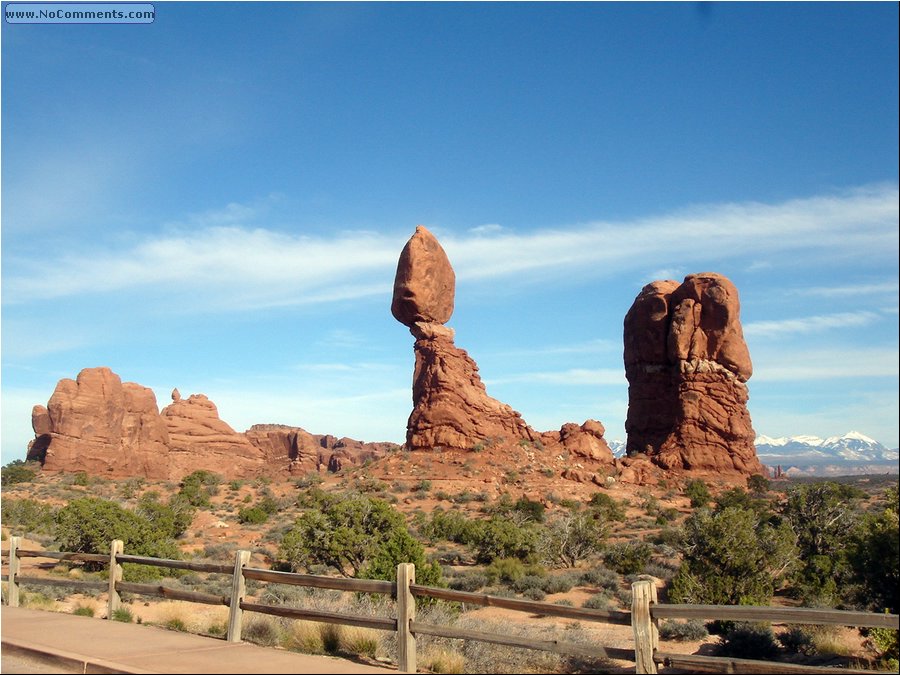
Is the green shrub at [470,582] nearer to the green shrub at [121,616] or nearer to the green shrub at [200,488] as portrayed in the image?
the green shrub at [121,616]

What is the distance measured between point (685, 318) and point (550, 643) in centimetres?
5013

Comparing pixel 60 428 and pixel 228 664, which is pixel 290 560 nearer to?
pixel 228 664

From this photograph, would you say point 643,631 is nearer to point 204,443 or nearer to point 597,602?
point 597,602

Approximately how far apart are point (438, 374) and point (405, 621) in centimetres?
4435

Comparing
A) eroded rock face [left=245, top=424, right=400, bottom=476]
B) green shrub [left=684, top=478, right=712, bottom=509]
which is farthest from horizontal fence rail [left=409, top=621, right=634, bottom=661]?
eroded rock face [left=245, top=424, right=400, bottom=476]

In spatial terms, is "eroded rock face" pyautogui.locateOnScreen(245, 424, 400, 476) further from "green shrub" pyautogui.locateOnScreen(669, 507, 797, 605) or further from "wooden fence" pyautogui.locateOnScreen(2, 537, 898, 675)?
"wooden fence" pyautogui.locateOnScreen(2, 537, 898, 675)

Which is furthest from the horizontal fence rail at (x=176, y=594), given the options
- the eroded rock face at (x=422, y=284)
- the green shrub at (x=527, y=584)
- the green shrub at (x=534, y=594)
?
the eroded rock face at (x=422, y=284)

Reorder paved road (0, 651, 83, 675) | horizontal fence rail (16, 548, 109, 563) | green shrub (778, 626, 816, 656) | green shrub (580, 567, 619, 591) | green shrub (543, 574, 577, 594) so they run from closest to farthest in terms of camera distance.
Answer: paved road (0, 651, 83, 675) < horizontal fence rail (16, 548, 109, 563) < green shrub (778, 626, 816, 656) < green shrub (543, 574, 577, 594) < green shrub (580, 567, 619, 591)

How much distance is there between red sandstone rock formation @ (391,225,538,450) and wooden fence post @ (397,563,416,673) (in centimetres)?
4306

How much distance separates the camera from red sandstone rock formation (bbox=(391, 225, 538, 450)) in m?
51.7

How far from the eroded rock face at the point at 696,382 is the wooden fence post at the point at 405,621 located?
47116 millimetres

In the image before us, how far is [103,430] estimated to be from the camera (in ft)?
224

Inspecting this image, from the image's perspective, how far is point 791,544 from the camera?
767 inches

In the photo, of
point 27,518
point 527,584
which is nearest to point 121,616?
point 527,584
